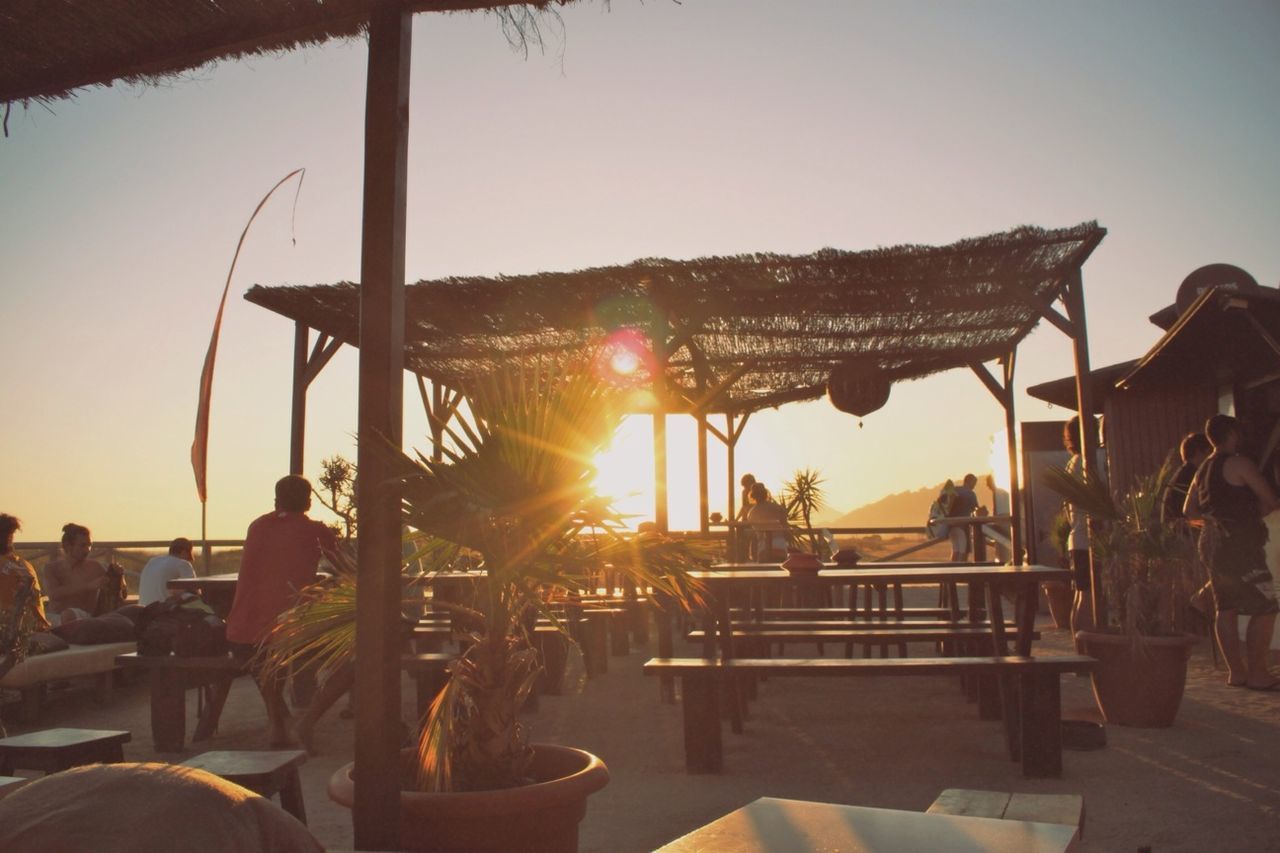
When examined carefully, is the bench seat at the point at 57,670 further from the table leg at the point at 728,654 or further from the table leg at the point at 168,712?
the table leg at the point at 728,654

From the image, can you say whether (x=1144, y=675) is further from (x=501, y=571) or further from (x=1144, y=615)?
(x=501, y=571)

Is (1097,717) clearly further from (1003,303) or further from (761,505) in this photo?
(761,505)

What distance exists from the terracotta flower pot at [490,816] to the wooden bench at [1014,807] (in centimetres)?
81

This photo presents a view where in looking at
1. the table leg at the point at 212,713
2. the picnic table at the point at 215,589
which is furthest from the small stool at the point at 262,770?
the picnic table at the point at 215,589

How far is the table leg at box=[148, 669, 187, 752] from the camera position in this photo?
15.7 ft

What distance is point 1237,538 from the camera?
17.8 ft

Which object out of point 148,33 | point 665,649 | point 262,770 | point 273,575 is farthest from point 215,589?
point 148,33

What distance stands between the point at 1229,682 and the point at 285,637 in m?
5.64

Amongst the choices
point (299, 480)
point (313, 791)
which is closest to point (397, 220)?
point (313, 791)

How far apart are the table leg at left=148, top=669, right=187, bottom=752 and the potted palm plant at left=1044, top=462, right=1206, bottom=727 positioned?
4.41 m

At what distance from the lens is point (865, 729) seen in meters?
4.91

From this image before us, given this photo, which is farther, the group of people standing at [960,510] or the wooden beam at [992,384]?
the group of people standing at [960,510]

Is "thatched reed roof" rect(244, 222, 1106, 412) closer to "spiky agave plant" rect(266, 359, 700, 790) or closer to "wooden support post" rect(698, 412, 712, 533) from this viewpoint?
"wooden support post" rect(698, 412, 712, 533)

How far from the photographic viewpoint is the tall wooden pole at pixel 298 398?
8.16m
